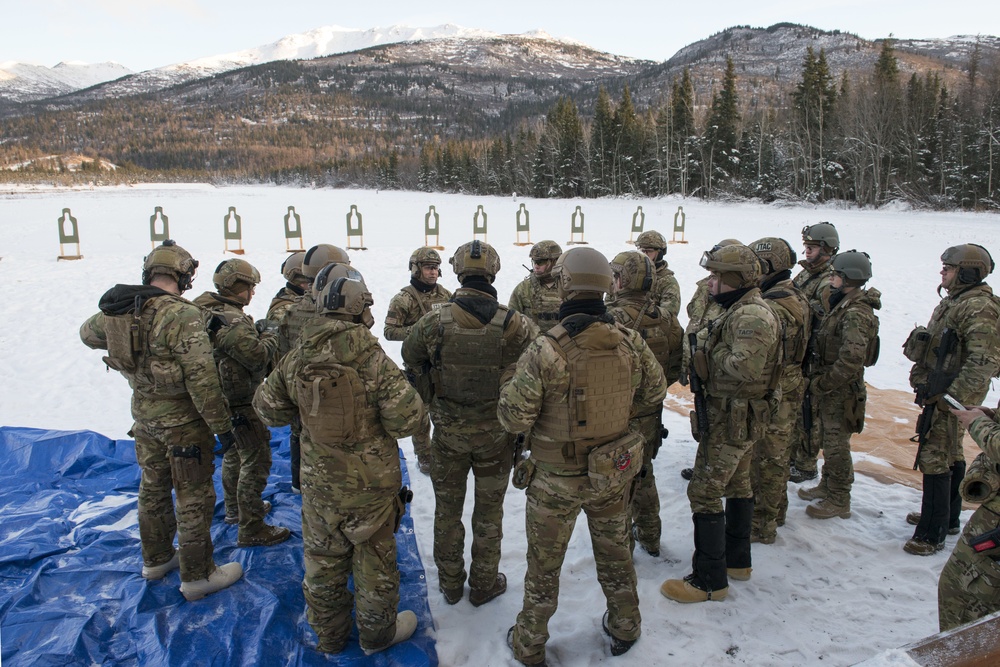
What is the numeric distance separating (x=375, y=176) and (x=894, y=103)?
62.0 meters

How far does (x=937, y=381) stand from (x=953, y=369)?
0.13 meters

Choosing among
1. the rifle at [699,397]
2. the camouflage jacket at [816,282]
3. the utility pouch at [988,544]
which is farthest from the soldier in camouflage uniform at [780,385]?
the utility pouch at [988,544]

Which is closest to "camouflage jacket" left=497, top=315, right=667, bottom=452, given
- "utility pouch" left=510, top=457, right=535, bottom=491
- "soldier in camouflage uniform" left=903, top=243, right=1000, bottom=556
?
"utility pouch" left=510, top=457, right=535, bottom=491

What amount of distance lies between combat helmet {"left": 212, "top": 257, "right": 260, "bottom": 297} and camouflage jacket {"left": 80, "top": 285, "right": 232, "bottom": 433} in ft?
1.86

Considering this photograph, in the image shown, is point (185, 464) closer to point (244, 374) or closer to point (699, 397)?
point (244, 374)

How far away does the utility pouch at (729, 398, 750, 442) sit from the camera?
141 inches

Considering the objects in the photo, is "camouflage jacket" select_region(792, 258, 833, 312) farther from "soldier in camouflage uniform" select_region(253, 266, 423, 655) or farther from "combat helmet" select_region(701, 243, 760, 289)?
"soldier in camouflage uniform" select_region(253, 266, 423, 655)

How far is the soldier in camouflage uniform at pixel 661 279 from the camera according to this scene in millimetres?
5188

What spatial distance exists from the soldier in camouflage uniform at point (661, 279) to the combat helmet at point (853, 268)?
1315mm

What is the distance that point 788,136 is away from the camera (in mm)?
44969

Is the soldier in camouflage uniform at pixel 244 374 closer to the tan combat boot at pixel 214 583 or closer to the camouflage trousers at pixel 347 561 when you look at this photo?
the tan combat boot at pixel 214 583

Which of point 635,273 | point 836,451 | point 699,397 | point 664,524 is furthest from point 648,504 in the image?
point 836,451

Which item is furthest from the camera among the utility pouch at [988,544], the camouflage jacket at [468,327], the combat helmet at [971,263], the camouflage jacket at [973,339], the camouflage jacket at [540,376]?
the combat helmet at [971,263]

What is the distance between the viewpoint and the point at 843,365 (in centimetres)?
459
